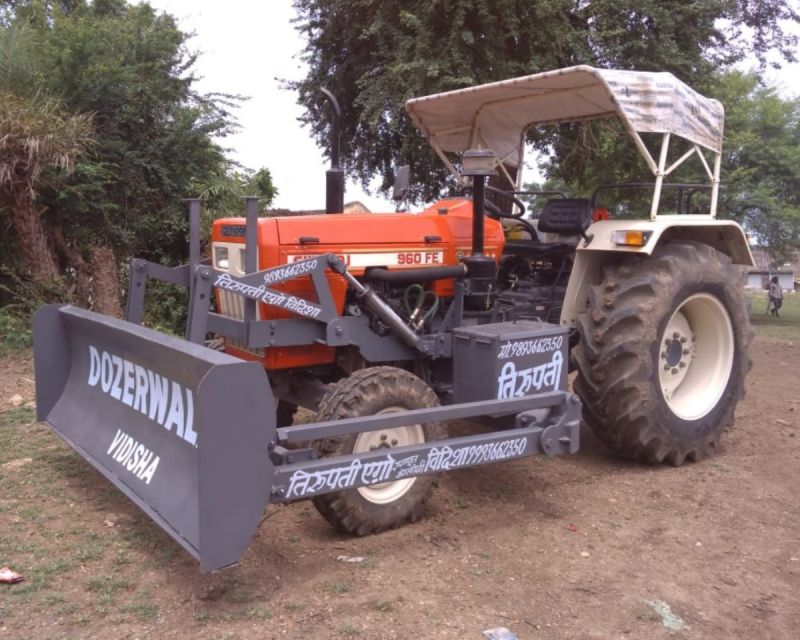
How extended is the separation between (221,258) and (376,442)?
5.16ft

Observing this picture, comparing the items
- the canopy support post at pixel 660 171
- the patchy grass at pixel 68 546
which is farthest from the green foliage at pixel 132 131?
the canopy support post at pixel 660 171

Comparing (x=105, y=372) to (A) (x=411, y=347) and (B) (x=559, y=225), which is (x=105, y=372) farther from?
(B) (x=559, y=225)

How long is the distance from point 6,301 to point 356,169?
20.3 ft

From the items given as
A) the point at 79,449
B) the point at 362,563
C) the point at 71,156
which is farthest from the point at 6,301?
the point at 362,563

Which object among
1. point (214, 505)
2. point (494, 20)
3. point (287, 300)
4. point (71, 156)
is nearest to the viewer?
point (214, 505)

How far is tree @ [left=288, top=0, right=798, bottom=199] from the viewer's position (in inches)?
406

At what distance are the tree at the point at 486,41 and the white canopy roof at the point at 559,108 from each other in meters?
3.81

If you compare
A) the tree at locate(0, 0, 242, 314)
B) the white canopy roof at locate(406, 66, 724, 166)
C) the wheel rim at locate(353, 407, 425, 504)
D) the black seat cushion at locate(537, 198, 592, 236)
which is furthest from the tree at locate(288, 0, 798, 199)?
the wheel rim at locate(353, 407, 425, 504)

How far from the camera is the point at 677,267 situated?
15.9 ft

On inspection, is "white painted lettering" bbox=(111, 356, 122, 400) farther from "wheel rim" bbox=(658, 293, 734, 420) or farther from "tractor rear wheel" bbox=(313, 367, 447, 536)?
"wheel rim" bbox=(658, 293, 734, 420)

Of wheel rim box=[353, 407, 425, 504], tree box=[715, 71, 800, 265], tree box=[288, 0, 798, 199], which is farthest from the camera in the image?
tree box=[715, 71, 800, 265]

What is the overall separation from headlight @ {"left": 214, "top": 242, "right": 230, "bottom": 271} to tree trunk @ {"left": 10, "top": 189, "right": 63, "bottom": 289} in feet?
16.8

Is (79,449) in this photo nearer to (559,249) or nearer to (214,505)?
(214,505)

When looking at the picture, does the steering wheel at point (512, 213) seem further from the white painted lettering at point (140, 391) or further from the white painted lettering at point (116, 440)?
the white painted lettering at point (116, 440)
